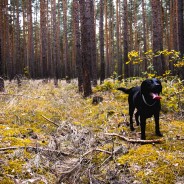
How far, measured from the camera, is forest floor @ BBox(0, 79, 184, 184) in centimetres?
356

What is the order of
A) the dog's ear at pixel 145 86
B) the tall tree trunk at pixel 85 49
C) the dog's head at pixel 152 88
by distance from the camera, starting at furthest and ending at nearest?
the tall tree trunk at pixel 85 49
the dog's ear at pixel 145 86
the dog's head at pixel 152 88

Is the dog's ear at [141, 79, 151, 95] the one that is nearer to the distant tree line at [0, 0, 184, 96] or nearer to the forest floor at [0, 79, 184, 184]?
the forest floor at [0, 79, 184, 184]

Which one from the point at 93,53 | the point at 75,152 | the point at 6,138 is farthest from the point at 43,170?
the point at 93,53

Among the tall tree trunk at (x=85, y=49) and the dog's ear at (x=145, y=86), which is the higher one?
the tall tree trunk at (x=85, y=49)

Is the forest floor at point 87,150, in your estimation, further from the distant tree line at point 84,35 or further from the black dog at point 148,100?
the distant tree line at point 84,35

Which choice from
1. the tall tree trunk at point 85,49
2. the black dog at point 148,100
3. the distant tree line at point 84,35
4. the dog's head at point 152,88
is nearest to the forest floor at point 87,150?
the black dog at point 148,100

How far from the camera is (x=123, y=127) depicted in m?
5.78

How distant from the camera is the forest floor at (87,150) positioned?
3.56 metres

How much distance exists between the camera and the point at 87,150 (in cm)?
445

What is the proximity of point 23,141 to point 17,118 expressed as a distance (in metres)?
1.80

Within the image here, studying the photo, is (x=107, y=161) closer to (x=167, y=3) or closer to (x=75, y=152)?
(x=75, y=152)

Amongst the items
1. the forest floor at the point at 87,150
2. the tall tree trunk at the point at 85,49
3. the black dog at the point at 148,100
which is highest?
the tall tree trunk at the point at 85,49

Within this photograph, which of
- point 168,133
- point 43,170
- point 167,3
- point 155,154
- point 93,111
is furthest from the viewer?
point 167,3

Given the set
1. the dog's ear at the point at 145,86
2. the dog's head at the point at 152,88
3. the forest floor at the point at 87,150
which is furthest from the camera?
the dog's ear at the point at 145,86
